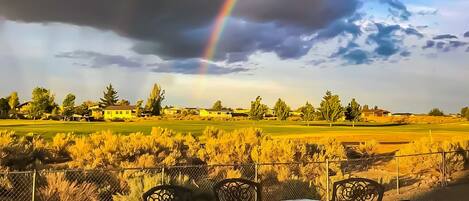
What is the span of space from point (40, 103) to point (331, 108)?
57206 mm

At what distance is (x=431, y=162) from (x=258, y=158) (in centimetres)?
746

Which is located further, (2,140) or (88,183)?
(2,140)

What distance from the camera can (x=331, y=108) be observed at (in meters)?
112

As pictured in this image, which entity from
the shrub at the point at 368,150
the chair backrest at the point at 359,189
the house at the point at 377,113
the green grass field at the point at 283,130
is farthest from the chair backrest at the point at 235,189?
the house at the point at 377,113

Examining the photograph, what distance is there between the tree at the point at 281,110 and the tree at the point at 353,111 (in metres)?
15.5

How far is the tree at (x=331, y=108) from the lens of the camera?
109 metres

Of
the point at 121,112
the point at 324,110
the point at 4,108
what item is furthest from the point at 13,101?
the point at 324,110

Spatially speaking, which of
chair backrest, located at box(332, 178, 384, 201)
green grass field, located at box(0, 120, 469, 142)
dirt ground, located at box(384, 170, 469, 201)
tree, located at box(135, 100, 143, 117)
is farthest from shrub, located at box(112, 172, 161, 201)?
tree, located at box(135, 100, 143, 117)

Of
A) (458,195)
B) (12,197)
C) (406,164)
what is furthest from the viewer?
(406,164)

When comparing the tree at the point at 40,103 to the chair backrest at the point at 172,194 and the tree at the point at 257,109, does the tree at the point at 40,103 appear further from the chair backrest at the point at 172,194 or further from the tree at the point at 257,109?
the chair backrest at the point at 172,194

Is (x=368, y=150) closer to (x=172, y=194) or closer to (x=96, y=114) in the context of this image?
(x=172, y=194)

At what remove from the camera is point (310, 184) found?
636 inches

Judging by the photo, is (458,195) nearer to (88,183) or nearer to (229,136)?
(88,183)

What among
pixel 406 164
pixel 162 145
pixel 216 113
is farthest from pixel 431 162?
pixel 216 113
